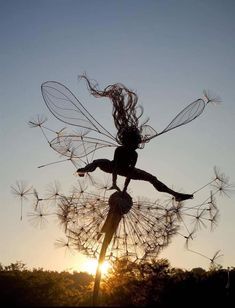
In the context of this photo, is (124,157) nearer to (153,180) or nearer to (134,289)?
(153,180)

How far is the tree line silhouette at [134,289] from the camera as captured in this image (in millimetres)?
10602

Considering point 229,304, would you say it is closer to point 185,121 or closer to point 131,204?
point 131,204

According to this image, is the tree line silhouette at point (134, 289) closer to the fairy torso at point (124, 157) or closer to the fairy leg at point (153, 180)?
the fairy leg at point (153, 180)

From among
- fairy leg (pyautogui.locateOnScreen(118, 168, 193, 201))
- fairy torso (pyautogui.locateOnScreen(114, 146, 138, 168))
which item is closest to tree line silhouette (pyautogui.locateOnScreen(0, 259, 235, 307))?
fairy leg (pyautogui.locateOnScreen(118, 168, 193, 201))

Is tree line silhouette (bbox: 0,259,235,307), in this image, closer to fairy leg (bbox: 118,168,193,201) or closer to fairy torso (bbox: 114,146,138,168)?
fairy leg (bbox: 118,168,193,201)

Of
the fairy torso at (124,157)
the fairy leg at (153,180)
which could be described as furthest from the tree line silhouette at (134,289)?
the fairy torso at (124,157)

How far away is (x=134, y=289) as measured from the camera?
11266mm

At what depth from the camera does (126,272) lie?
1178 cm

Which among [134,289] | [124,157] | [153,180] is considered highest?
[124,157]

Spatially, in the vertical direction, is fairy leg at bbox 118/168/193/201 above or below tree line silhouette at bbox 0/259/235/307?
above

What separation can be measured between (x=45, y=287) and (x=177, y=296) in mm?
3750

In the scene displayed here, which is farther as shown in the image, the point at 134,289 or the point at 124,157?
the point at 134,289

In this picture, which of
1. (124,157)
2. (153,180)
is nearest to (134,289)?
(153,180)

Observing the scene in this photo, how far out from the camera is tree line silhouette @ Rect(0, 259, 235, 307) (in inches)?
417
